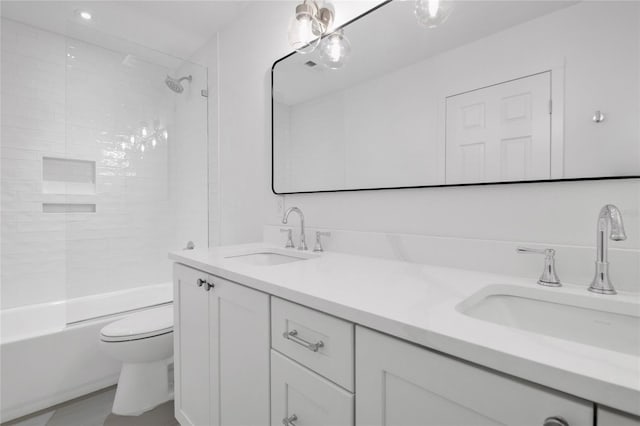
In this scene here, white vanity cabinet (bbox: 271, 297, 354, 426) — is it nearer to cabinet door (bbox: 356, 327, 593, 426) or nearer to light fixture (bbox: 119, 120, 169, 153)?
cabinet door (bbox: 356, 327, 593, 426)

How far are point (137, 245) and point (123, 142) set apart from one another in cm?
90

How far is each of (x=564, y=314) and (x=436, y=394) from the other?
448 mm

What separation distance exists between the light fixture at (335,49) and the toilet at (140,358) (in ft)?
5.48

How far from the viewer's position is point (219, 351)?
42.9 inches

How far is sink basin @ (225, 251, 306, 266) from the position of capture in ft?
4.79

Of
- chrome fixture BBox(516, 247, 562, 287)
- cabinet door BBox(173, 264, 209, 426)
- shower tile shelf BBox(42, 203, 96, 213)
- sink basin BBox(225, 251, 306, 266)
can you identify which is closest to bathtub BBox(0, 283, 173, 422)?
shower tile shelf BBox(42, 203, 96, 213)

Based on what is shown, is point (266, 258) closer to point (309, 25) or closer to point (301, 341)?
point (301, 341)

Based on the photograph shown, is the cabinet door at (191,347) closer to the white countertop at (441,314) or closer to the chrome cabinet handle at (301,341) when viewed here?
the white countertop at (441,314)

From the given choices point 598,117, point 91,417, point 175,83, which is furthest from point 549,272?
point 175,83

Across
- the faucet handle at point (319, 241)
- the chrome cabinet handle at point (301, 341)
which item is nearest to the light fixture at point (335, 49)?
Answer: the faucet handle at point (319, 241)

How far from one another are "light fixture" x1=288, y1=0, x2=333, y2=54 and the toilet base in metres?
1.97

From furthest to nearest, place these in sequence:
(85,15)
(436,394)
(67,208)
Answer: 1. (67,208)
2. (85,15)
3. (436,394)

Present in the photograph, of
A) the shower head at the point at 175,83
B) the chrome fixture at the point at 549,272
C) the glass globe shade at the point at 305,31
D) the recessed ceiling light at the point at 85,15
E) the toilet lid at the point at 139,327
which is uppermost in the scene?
the recessed ceiling light at the point at 85,15

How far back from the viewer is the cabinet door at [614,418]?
36 centimetres
